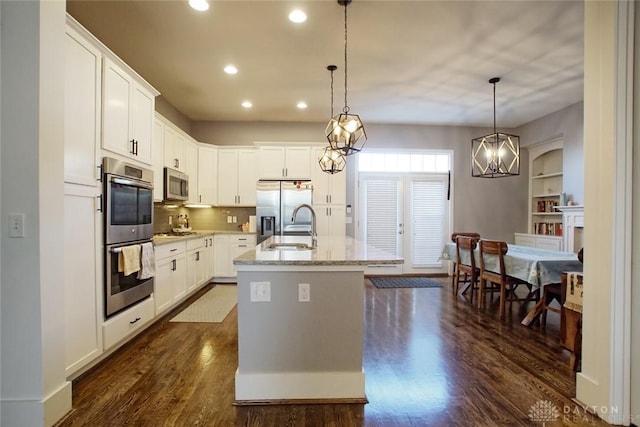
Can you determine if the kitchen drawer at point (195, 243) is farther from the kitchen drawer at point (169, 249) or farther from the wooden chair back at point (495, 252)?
the wooden chair back at point (495, 252)

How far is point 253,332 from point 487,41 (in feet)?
11.5

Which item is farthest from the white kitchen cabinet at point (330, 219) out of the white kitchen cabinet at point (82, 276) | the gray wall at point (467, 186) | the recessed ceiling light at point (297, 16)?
the white kitchen cabinet at point (82, 276)

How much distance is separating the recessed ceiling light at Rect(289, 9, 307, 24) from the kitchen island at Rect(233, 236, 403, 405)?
2140mm

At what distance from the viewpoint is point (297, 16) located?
2773 millimetres

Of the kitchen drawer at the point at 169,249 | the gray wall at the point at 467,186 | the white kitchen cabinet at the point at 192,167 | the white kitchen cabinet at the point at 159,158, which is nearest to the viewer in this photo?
the kitchen drawer at the point at 169,249

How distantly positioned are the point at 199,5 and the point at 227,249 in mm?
3647

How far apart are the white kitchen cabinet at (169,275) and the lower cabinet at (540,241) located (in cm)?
574

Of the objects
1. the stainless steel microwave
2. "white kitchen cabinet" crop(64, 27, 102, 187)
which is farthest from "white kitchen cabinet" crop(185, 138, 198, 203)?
"white kitchen cabinet" crop(64, 27, 102, 187)

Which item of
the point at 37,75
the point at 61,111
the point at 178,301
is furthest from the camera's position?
the point at 178,301

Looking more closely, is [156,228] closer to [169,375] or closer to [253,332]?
[169,375]

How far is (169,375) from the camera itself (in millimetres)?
2340

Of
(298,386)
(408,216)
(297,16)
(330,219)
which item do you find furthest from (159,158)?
(408,216)

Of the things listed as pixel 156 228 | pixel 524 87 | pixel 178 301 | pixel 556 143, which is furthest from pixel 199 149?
pixel 556 143

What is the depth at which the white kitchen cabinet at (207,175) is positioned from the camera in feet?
18.0
